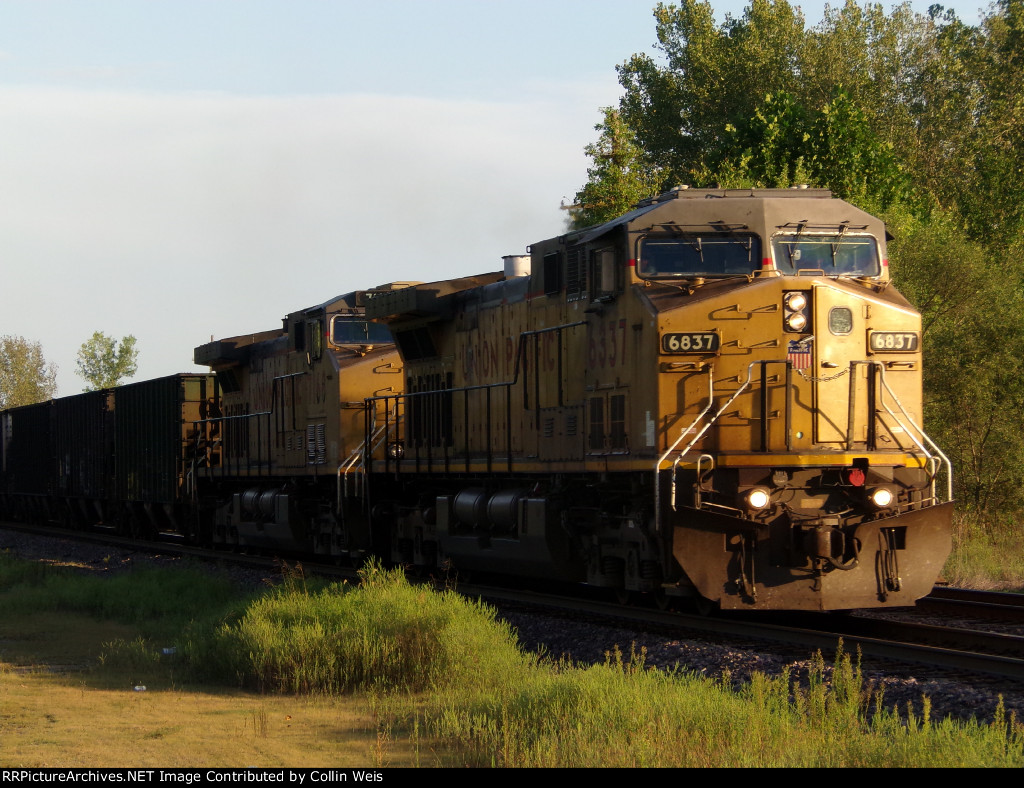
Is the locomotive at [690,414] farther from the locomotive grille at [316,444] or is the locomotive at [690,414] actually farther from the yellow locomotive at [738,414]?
the locomotive grille at [316,444]

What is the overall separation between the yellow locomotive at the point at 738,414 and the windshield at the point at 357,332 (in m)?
6.71

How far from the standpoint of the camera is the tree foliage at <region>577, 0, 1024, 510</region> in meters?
22.2

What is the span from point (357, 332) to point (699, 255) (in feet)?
30.1

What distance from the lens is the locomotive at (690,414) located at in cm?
1120

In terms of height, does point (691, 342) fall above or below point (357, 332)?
below

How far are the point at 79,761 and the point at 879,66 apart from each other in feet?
176

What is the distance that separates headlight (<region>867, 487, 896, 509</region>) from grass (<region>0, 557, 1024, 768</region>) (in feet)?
8.09

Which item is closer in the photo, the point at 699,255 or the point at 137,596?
the point at 699,255

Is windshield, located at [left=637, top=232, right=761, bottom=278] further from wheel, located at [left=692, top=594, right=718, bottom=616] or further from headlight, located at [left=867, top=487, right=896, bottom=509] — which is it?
wheel, located at [left=692, top=594, right=718, bottom=616]

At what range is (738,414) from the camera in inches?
454

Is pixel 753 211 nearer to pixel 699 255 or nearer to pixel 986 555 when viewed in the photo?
pixel 699 255

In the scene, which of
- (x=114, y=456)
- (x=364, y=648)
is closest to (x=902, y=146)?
(x=114, y=456)

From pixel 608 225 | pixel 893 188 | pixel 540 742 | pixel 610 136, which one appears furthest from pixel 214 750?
pixel 893 188

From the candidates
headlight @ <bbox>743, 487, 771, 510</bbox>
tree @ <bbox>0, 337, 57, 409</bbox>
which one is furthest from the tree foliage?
tree @ <bbox>0, 337, 57, 409</bbox>
